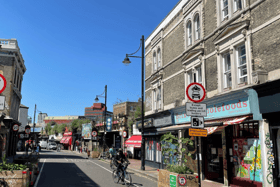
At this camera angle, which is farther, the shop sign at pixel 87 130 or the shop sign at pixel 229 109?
the shop sign at pixel 87 130

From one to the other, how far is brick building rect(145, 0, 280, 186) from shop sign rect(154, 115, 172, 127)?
74 millimetres

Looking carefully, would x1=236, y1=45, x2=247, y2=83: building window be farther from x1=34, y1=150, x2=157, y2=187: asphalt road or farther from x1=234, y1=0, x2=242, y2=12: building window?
x1=34, y1=150, x2=157, y2=187: asphalt road

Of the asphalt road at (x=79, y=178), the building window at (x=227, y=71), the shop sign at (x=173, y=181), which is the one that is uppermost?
the building window at (x=227, y=71)

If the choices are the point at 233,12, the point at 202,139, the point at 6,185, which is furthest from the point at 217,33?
the point at 6,185

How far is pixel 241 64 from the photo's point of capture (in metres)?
11.9

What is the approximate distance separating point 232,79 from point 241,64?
78 cm

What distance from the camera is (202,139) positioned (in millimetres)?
14656

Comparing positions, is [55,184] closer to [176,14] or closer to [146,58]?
[176,14]

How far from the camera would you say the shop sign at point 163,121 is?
18180 millimetres

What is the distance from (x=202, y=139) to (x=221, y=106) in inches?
119

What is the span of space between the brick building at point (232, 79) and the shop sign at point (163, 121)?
0.24 ft

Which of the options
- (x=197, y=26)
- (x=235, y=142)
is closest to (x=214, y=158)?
(x=235, y=142)

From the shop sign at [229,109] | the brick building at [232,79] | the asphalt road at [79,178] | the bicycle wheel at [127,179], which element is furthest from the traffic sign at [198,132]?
the asphalt road at [79,178]

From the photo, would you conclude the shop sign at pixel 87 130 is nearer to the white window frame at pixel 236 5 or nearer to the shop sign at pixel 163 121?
the shop sign at pixel 163 121
